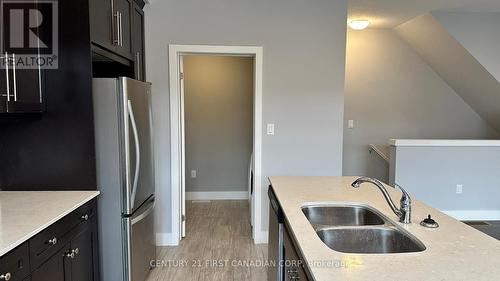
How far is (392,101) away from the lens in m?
5.00

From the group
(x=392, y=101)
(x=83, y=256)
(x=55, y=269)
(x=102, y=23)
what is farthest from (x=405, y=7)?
(x=55, y=269)

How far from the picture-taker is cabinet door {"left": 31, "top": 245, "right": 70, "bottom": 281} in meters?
1.56

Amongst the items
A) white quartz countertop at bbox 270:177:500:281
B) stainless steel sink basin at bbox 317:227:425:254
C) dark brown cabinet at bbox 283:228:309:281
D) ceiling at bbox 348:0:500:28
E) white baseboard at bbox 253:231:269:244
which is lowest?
white baseboard at bbox 253:231:269:244

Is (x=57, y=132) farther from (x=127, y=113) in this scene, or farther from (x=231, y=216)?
(x=231, y=216)

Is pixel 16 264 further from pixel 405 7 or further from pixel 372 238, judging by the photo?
pixel 405 7

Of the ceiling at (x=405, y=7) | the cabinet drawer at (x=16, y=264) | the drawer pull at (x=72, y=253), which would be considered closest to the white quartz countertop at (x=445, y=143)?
the ceiling at (x=405, y=7)

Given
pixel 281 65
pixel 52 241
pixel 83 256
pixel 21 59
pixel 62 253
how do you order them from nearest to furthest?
pixel 52 241
pixel 62 253
pixel 21 59
pixel 83 256
pixel 281 65

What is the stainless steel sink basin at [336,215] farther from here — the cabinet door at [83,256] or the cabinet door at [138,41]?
the cabinet door at [138,41]

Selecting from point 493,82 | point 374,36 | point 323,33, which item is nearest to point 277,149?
point 323,33

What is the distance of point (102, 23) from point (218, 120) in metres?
2.79

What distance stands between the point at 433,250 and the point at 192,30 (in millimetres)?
2837

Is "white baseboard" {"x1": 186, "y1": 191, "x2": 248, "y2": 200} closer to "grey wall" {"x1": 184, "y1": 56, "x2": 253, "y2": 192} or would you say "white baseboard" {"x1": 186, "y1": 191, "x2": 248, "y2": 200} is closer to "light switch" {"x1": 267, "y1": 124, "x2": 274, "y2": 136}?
"grey wall" {"x1": 184, "y1": 56, "x2": 253, "y2": 192}

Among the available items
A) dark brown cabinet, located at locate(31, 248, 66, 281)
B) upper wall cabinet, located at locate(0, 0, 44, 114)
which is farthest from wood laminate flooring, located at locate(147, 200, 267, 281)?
upper wall cabinet, located at locate(0, 0, 44, 114)

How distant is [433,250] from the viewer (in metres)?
1.23
